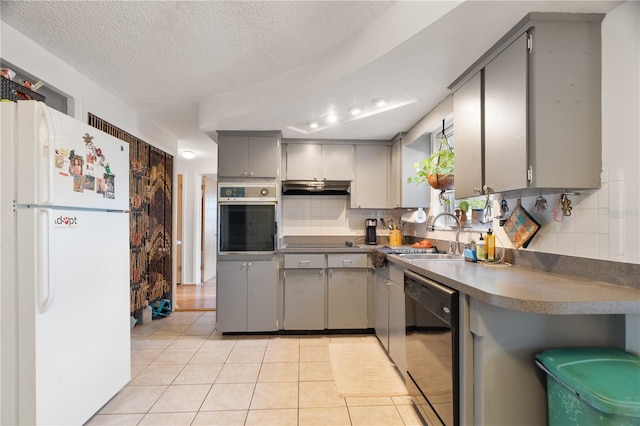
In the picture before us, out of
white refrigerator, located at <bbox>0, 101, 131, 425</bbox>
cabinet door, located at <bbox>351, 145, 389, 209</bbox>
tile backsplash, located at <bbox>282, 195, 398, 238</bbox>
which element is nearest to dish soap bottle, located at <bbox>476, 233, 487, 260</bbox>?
cabinet door, located at <bbox>351, 145, 389, 209</bbox>

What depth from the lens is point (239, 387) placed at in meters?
2.10

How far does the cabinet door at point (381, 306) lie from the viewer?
252 centimetres

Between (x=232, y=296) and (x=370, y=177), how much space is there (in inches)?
78.5

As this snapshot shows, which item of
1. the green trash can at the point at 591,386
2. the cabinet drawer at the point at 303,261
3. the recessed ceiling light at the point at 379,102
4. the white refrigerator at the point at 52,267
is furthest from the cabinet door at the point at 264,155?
the green trash can at the point at 591,386

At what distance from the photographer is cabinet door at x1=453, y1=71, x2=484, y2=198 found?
169cm

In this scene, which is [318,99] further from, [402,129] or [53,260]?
[53,260]

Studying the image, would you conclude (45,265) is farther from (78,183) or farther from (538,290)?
(538,290)

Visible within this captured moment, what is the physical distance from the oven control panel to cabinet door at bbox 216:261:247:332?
670 mm

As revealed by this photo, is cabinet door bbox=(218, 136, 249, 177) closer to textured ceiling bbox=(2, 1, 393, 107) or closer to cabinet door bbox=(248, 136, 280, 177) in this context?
cabinet door bbox=(248, 136, 280, 177)

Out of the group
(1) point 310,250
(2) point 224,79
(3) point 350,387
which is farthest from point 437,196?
(2) point 224,79

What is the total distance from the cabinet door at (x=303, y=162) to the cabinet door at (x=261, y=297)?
3.44ft

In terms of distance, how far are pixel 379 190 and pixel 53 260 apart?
9.37 feet

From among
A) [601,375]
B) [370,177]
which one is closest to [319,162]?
[370,177]

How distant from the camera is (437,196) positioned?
296 cm
